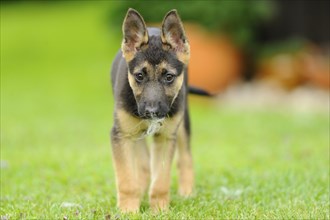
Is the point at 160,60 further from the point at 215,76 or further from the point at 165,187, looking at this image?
the point at 215,76

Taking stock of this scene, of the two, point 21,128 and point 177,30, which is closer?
point 177,30

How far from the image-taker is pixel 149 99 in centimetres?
592

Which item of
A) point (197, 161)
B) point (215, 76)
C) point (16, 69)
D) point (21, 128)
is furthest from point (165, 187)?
point (16, 69)

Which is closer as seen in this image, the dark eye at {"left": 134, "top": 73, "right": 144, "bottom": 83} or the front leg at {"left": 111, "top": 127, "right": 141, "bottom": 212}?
the dark eye at {"left": 134, "top": 73, "right": 144, "bottom": 83}

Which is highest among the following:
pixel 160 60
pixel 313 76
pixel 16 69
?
pixel 160 60

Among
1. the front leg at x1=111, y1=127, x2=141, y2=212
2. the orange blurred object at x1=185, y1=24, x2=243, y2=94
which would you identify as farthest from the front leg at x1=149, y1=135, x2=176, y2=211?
the orange blurred object at x1=185, y1=24, x2=243, y2=94

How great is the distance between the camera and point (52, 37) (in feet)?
83.7

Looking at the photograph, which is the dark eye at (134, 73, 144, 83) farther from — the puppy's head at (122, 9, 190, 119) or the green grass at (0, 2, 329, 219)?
the green grass at (0, 2, 329, 219)

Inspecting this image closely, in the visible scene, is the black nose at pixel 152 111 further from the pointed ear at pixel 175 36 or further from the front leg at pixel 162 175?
the front leg at pixel 162 175

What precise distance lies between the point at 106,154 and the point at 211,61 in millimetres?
6603

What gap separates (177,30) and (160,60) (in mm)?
394

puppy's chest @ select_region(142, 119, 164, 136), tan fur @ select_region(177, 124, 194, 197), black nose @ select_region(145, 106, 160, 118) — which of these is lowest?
tan fur @ select_region(177, 124, 194, 197)

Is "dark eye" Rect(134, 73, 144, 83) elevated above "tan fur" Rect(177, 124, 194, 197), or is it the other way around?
"dark eye" Rect(134, 73, 144, 83)

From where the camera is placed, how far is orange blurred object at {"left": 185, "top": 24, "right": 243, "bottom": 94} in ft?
52.0
